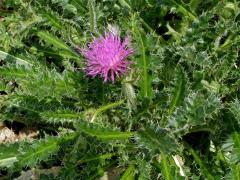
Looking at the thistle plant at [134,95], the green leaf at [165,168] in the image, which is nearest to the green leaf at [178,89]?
the thistle plant at [134,95]

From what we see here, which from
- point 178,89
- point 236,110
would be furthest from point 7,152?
point 236,110

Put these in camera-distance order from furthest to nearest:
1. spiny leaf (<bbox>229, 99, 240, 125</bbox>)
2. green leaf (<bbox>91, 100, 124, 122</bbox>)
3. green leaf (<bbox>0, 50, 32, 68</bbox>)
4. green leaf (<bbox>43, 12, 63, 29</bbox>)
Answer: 1. green leaf (<bbox>0, 50, 32, 68</bbox>)
2. green leaf (<bbox>43, 12, 63, 29</bbox>)
3. green leaf (<bbox>91, 100, 124, 122</bbox>)
4. spiny leaf (<bbox>229, 99, 240, 125</bbox>)

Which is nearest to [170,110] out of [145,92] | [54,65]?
[145,92]

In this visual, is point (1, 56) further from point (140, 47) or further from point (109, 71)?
point (140, 47)

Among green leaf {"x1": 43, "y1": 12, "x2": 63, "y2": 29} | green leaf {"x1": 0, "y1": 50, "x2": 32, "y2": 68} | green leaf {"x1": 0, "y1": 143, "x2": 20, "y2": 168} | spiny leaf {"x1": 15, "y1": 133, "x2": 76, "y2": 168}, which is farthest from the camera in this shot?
green leaf {"x1": 0, "y1": 50, "x2": 32, "y2": 68}

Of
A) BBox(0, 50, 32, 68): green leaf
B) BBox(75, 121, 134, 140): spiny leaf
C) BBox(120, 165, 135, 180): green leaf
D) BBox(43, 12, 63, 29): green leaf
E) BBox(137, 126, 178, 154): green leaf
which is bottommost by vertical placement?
BBox(120, 165, 135, 180): green leaf

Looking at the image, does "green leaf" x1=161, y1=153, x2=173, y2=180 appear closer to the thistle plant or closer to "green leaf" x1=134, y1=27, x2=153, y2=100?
the thistle plant

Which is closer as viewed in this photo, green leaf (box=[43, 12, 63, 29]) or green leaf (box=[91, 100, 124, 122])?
green leaf (box=[91, 100, 124, 122])

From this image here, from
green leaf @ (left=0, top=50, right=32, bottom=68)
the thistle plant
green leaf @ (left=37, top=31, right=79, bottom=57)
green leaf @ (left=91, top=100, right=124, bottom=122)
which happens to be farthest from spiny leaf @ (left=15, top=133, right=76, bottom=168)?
green leaf @ (left=0, top=50, right=32, bottom=68)

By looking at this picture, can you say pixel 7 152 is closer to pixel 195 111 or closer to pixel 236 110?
pixel 195 111
